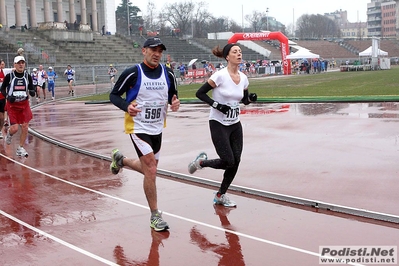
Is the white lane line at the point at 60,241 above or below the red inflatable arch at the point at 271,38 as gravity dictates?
below

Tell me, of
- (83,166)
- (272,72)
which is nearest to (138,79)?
(83,166)

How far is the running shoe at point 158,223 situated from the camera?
6336 mm

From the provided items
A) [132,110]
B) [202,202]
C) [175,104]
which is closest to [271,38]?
[202,202]

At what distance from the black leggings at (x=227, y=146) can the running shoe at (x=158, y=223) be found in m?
1.20

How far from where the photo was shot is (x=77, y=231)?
6.45 m

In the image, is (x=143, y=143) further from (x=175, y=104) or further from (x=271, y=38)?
(x=271, y=38)

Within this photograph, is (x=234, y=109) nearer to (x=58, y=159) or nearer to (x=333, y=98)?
(x=58, y=159)

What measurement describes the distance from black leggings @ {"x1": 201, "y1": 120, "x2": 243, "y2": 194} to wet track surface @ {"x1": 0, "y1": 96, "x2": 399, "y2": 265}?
0.52 meters

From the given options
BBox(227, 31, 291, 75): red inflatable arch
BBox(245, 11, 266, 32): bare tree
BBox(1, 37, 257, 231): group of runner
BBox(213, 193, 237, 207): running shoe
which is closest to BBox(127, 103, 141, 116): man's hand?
BBox(1, 37, 257, 231): group of runner

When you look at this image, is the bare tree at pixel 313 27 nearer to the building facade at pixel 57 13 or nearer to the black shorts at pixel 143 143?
the building facade at pixel 57 13

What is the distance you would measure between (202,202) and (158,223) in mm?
1386

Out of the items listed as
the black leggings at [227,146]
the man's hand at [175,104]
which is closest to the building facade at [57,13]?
the black leggings at [227,146]

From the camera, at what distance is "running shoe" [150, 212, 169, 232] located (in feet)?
20.8

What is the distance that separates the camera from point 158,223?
636 cm
